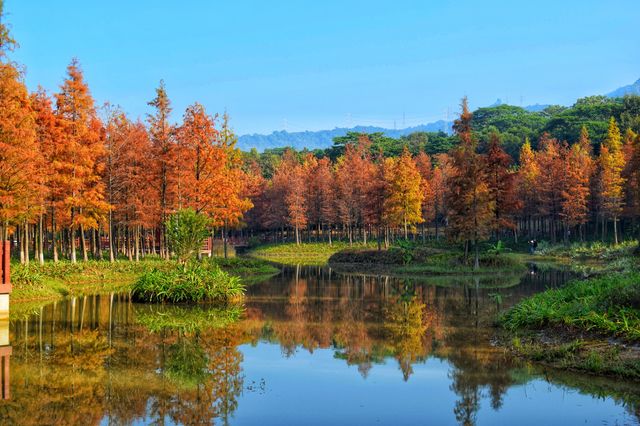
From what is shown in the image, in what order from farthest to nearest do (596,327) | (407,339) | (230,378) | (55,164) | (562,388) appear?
1. (55,164)
2. (407,339)
3. (596,327)
4. (230,378)
5. (562,388)

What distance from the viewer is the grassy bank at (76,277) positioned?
1092 inches

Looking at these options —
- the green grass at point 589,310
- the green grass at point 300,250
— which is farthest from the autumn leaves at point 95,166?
the green grass at point 300,250

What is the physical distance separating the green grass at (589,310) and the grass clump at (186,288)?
1294cm

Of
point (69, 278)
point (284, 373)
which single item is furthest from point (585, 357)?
point (69, 278)

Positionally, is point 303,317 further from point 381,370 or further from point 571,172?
point 571,172

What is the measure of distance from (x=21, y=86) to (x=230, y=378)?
23269 millimetres

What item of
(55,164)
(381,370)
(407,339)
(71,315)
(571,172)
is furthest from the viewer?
(571,172)

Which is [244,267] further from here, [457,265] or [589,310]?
[589,310]

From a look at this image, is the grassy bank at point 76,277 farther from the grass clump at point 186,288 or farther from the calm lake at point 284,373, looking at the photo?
the grass clump at point 186,288

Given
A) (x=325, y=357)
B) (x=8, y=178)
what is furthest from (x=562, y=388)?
(x=8, y=178)

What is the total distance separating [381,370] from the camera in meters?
14.6

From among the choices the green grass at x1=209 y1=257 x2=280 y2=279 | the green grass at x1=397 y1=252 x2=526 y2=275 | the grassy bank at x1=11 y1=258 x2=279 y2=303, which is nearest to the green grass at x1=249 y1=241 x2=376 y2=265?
the green grass at x1=209 y1=257 x2=280 y2=279

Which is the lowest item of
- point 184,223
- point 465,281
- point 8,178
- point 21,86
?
point 465,281

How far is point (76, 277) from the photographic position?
1323 inches
